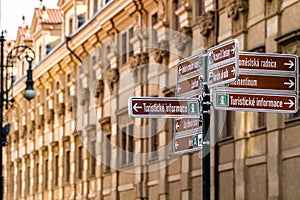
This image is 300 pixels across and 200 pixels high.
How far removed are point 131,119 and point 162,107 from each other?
23.1 meters

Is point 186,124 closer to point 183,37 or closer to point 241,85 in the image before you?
point 241,85

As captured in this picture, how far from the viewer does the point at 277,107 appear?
11766mm

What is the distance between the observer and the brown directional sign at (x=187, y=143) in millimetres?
12030

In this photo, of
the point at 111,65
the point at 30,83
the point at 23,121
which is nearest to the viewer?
the point at 30,83

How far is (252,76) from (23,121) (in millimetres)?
45051

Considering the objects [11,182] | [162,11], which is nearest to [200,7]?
[162,11]

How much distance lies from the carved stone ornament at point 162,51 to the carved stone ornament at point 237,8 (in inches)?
219

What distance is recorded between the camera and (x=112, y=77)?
127 feet

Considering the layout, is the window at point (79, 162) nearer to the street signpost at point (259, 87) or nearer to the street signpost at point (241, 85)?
the street signpost at point (241, 85)

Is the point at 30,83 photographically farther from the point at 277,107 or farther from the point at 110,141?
the point at 277,107

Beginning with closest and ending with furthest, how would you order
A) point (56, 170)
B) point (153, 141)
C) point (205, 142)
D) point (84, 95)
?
point (205, 142), point (153, 141), point (84, 95), point (56, 170)

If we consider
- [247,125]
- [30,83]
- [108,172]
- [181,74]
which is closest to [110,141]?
[108,172]

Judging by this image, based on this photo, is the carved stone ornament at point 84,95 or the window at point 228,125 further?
the carved stone ornament at point 84,95

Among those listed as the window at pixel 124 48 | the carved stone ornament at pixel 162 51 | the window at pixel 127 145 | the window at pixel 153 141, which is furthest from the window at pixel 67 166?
the carved stone ornament at pixel 162 51
